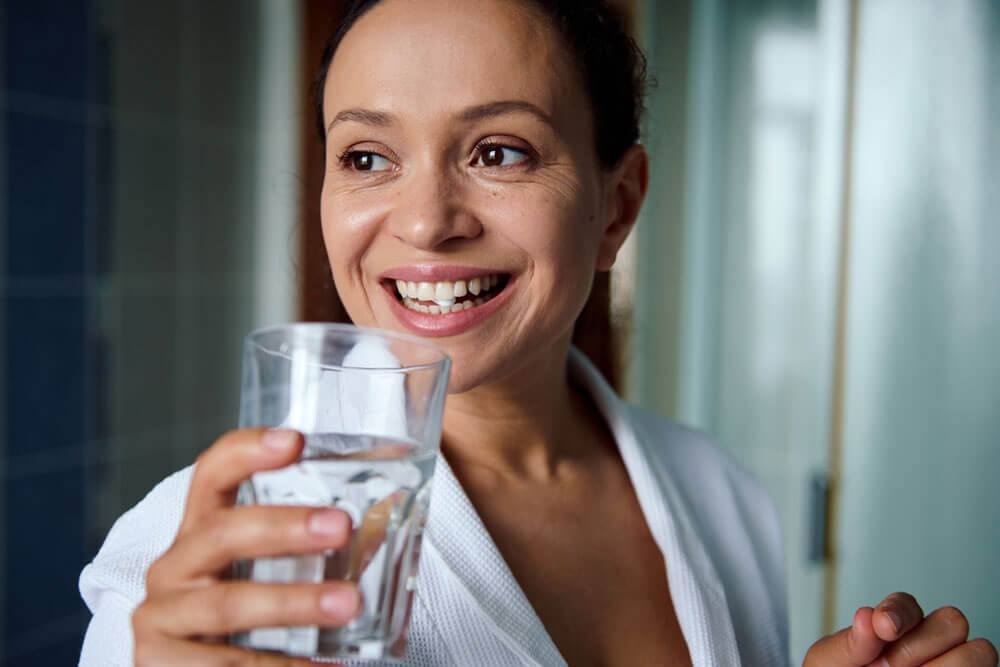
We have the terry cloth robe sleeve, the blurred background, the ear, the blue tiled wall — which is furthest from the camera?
the blue tiled wall

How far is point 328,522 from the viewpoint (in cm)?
49

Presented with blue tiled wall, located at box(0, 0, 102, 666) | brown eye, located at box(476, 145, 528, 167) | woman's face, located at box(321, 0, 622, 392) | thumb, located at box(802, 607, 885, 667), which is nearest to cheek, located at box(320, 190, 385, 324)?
woman's face, located at box(321, 0, 622, 392)

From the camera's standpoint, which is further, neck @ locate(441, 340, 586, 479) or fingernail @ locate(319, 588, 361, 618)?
neck @ locate(441, 340, 586, 479)

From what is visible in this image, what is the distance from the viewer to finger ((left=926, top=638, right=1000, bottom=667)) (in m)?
0.78

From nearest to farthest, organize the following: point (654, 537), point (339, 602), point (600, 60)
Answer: point (339, 602)
point (600, 60)
point (654, 537)

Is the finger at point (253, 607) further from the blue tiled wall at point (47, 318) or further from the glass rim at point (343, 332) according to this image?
the blue tiled wall at point (47, 318)

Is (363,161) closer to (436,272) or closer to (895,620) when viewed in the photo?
(436,272)

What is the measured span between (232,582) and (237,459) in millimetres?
72

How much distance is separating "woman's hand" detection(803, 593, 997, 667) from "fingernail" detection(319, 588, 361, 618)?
19.7 inches

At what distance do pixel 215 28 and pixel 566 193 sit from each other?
236 cm

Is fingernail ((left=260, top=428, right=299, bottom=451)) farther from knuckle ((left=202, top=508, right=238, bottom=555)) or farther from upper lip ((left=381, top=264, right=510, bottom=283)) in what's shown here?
upper lip ((left=381, top=264, right=510, bottom=283))

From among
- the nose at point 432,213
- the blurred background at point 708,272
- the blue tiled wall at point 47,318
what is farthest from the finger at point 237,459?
the blue tiled wall at point 47,318

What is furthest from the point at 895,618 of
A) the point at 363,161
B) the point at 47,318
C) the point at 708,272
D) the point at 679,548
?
the point at 47,318

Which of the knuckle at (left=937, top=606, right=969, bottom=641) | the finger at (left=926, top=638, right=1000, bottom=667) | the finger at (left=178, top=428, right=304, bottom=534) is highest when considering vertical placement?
the finger at (left=178, top=428, right=304, bottom=534)
